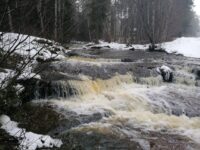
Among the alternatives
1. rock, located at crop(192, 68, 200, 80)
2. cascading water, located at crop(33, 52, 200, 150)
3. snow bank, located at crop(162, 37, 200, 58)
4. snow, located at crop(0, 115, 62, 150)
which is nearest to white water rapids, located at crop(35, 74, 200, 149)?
cascading water, located at crop(33, 52, 200, 150)

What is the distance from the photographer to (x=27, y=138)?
555 cm

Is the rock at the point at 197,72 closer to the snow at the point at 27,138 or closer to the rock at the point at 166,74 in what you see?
the rock at the point at 166,74

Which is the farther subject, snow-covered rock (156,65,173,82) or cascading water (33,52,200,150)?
snow-covered rock (156,65,173,82)

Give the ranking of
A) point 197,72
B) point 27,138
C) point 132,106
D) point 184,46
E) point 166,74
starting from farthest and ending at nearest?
point 184,46
point 197,72
point 166,74
point 132,106
point 27,138

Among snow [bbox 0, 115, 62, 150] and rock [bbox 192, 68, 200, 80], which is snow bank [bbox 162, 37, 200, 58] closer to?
rock [bbox 192, 68, 200, 80]

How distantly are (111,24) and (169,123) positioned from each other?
38290mm

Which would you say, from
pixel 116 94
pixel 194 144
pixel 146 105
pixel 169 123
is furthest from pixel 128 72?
pixel 194 144

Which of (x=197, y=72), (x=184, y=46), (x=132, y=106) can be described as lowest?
(x=132, y=106)

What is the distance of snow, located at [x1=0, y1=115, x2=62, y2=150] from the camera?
5.23 meters

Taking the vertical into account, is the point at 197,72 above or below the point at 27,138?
above

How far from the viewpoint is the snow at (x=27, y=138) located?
206 inches

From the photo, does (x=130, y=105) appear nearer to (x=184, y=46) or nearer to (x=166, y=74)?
(x=166, y=74)

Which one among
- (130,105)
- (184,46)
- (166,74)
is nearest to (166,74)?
(166,74)

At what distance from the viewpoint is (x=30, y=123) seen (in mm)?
6953
